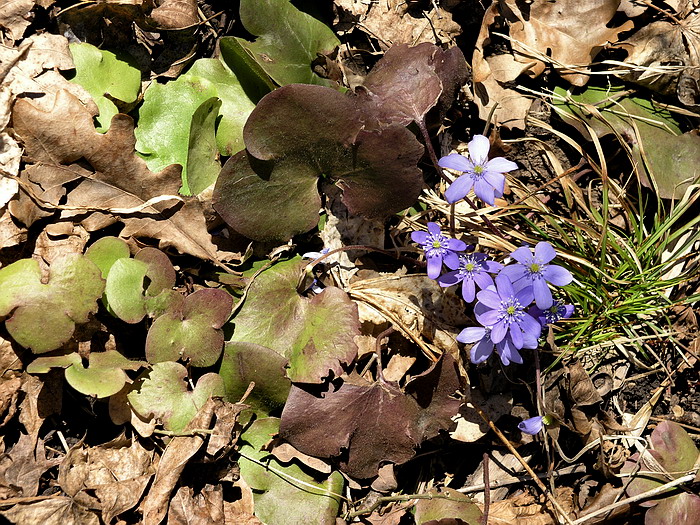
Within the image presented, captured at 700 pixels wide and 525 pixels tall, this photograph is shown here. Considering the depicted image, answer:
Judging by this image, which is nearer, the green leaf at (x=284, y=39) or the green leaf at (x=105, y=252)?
the green leaf at (x=105, y=252)

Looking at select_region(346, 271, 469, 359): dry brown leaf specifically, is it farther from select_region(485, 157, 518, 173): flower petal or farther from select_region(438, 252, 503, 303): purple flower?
select_region(485, 157, 518, 173): flower petal

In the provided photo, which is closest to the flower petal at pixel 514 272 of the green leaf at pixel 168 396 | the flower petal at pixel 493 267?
the flower petal at pixel 493 267

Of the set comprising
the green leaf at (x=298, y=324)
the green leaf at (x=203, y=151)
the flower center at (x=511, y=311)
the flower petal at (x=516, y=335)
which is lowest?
the green leaf at (x=298, y=324)

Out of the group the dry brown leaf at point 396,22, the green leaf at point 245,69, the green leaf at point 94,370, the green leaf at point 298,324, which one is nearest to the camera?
the green leaf at point 94,370

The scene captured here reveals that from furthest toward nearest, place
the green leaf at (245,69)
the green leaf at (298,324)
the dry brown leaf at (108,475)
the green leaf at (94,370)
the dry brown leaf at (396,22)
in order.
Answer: the dry brown leaf at (396,22) < the green leaf at (245,69) < the green leaf at (298,324) < the dry brown leaf at (108,475) < the green leaf at (94,370)

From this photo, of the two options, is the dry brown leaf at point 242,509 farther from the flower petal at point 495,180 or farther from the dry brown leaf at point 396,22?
the dry brown leaf at point 396,22

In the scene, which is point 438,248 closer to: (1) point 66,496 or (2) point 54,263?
(2) point 54,263
